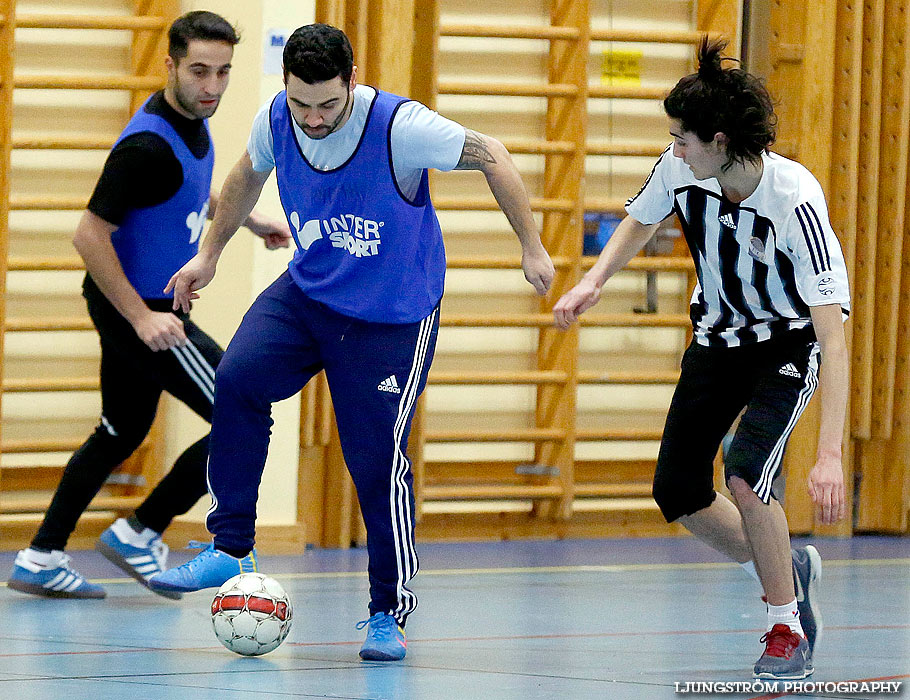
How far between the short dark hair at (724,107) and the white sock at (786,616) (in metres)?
1.08

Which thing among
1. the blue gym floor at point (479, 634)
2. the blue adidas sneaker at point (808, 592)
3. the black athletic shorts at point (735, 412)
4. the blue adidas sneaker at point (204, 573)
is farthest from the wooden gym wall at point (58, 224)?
the blue adidas sneaker at point (808, 592)

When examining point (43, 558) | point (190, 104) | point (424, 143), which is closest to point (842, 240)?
point (190, 104)

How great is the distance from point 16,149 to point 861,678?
12.7 feet

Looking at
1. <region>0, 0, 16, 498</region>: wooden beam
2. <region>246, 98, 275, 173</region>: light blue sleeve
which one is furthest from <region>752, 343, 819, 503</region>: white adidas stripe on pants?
<region>0, 0, 16, 498</region>: wooden beam

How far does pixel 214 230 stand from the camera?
3.93 m

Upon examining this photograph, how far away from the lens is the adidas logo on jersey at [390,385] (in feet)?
12.1

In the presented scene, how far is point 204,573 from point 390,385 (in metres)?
0.73

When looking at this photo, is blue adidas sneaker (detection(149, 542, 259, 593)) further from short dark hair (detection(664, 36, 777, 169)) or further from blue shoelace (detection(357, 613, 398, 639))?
short dark hair (detection(664, 36, 777, 169))

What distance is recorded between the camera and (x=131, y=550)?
473cm

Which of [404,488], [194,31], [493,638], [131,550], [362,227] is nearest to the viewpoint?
[362,227]

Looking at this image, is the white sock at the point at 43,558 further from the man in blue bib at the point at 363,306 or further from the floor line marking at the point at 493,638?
the man in blue bib at the point at 363,306

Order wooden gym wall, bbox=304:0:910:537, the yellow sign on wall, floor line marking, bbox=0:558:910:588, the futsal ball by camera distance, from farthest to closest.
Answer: the yellow sign on wall < wooden gym wall, bbox=304:0:910:537 < floor line marking, bbox=0:558:910:588 < the futsal ball

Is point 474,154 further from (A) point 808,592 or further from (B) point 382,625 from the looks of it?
(A) point 808,592

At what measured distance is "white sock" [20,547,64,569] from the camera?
4641mm
